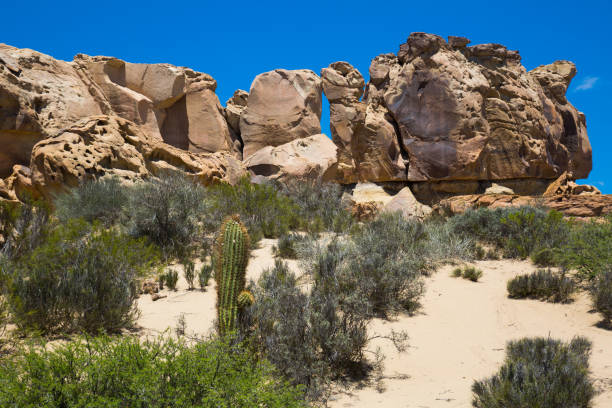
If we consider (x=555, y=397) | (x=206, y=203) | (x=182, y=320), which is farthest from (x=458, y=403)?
(x=206, y=203)

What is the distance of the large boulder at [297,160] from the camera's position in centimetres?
1543

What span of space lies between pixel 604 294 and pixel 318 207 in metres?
7.20

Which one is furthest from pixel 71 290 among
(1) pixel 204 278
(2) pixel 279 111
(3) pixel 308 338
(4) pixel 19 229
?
(2) pixel 279 111

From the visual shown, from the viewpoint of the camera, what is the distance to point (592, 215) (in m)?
11.3

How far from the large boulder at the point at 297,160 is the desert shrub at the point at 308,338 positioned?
1071 cm

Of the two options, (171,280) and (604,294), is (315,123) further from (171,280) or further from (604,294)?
(604,294)

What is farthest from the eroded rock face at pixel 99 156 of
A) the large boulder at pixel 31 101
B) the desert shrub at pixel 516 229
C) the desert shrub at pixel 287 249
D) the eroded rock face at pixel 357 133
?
the eroded rock face at pixel 357 133

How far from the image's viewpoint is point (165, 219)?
7.87 metres

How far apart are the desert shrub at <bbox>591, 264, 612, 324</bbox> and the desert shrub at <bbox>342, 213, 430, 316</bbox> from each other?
86.0 inches

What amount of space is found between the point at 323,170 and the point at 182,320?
11.5 m

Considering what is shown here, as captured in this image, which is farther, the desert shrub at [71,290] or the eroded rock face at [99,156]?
the eroded rock face at [99,156]

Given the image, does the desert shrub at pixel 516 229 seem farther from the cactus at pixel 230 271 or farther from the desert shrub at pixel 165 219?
the cactus at pixel 230 271

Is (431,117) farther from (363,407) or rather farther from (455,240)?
(363,407)

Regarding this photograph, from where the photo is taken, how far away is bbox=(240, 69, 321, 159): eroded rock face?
19484 millimetres
